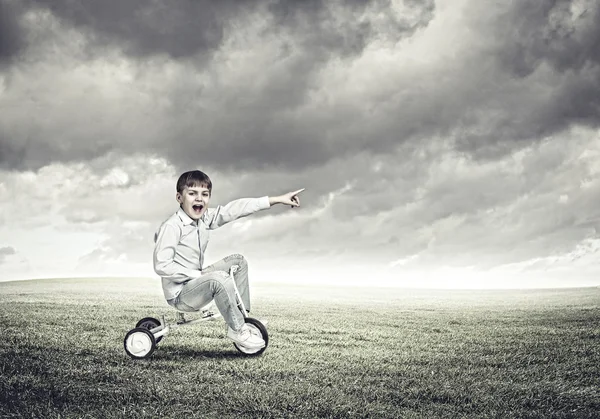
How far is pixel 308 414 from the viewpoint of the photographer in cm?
468

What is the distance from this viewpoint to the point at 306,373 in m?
6.21

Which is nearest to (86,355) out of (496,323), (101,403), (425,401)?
(101,403)

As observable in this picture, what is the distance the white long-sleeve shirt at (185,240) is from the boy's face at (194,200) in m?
0.10

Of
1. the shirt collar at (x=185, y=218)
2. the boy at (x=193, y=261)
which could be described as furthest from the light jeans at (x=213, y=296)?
the shirt collar at (x=185, y=218)

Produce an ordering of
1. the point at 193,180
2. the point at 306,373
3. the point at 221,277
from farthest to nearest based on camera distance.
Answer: the point at 193,180 < the point at 221,277 < the point at 306,373

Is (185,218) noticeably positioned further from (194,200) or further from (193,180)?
(193,180)

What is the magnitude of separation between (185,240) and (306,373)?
243 centimetres

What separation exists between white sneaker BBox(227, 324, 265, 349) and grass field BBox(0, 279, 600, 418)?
20 cm

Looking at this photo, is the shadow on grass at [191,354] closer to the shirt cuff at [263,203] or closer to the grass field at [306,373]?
the grass field at [306,373]

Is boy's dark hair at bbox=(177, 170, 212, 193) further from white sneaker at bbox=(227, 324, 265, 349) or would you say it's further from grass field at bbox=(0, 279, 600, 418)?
grass field at bbox=(0, 279, 600, 418)

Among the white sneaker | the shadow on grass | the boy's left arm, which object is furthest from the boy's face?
the shadow on grass

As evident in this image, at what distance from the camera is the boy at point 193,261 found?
6.86 m

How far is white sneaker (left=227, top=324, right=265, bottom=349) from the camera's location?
711cm

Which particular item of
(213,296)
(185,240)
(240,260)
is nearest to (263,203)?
(240,260)
